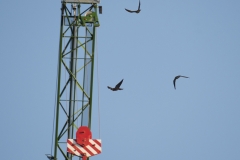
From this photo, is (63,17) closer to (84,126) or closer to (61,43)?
(61,43)

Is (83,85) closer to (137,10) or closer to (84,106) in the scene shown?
(84,106)

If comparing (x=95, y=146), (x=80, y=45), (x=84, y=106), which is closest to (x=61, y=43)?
(x=80, y=45)

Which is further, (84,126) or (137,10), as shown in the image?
(137,10)

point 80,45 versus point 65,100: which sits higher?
point 80,45

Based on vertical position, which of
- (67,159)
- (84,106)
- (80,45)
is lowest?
(67,159)

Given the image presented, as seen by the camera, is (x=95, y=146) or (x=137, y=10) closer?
(x=95, y=146)

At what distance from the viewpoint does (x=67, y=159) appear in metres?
35.6

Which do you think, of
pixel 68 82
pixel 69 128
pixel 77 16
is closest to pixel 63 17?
pixel 77 16

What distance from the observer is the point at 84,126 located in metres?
34.4

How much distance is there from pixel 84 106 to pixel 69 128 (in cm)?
135

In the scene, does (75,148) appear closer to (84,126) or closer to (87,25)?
(84,126)

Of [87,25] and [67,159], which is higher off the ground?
[87,25]

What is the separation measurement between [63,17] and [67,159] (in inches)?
279

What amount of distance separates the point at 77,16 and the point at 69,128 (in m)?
5.61
